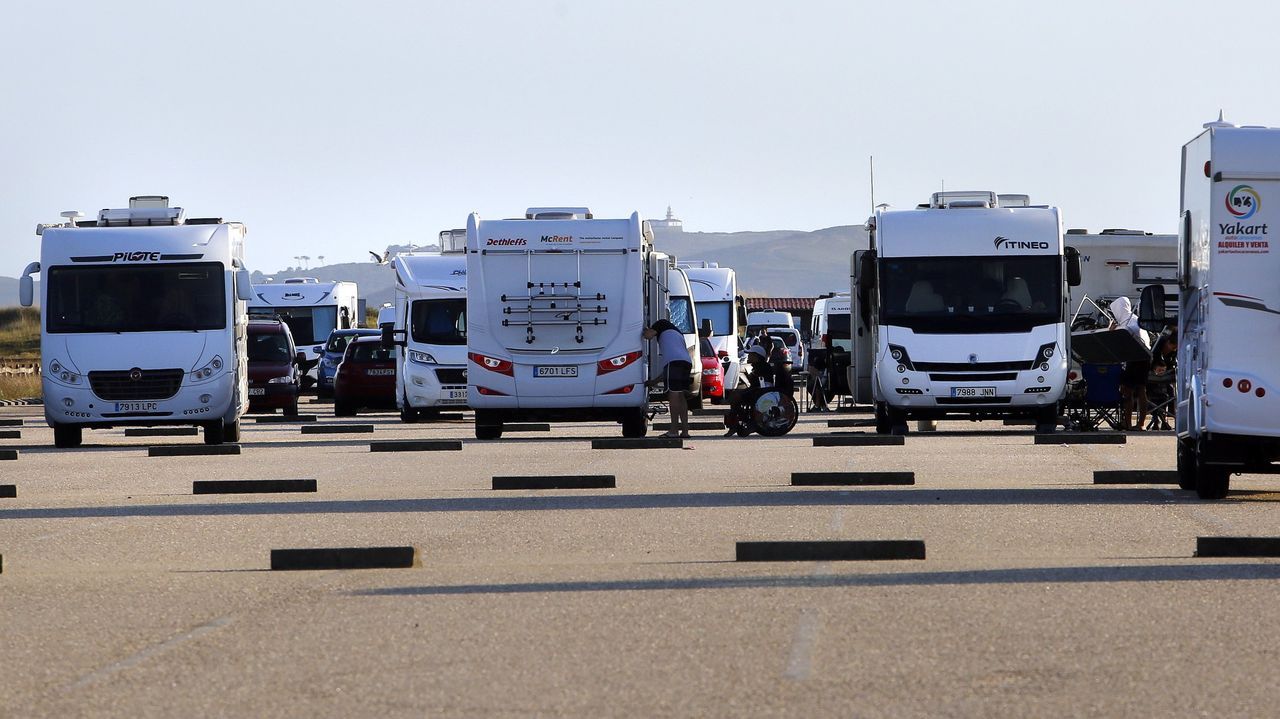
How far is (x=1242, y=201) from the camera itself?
1500 cm

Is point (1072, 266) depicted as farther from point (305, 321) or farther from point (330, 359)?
point (305, 321)

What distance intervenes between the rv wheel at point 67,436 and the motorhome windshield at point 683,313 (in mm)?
10863

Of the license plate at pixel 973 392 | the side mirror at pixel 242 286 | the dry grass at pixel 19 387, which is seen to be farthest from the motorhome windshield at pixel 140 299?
the dry grass at pixel 19 387

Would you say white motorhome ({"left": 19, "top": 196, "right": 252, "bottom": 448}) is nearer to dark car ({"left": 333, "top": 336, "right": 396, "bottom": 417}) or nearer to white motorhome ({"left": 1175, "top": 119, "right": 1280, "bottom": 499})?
dark car ({"left": 333, "top": 336, "right": 396, "bottom": 417})

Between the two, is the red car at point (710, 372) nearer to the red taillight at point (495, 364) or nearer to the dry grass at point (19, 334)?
the red taillight at point (495, 364)

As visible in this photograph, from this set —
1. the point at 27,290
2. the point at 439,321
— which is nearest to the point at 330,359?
the point at 439,321

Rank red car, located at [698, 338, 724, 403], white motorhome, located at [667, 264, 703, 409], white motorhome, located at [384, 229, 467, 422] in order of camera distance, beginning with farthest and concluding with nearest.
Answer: red car, located at [698, 338, 724, 403]
white motorhome, located at [667, 264, 703, 409]
white motorhome, located at [384, 229, 467, 422]

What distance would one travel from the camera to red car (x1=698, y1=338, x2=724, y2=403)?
1592 inches

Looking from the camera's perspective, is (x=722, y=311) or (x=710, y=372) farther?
(x=722, y=311)

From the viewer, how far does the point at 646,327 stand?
87.2 ft

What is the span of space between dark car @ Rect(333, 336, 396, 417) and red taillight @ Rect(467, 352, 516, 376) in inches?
464

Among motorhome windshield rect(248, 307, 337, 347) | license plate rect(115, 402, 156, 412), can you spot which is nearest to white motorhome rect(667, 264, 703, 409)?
license plate rect(115, 402, 156, 412)

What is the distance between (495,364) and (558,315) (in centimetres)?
106

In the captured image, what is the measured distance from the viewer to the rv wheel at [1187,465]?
16.1 metres
